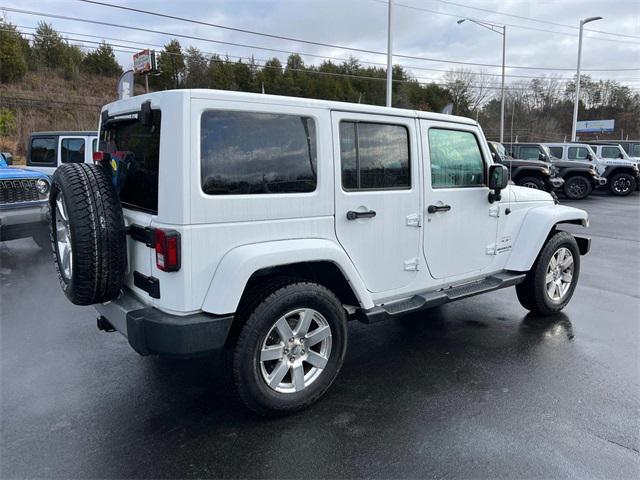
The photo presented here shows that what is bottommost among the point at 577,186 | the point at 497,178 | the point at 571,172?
the point at 497,178

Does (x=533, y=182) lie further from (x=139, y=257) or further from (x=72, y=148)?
(x=139, y=257)

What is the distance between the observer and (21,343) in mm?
4328

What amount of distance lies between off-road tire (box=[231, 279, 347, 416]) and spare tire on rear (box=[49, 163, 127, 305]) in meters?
0.82

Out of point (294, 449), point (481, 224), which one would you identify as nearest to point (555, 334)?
point (481, 224)

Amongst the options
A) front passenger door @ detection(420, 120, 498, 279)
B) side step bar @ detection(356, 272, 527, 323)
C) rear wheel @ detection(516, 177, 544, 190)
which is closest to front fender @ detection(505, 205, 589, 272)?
side step bar @ detection(356, 272, 527, 323)

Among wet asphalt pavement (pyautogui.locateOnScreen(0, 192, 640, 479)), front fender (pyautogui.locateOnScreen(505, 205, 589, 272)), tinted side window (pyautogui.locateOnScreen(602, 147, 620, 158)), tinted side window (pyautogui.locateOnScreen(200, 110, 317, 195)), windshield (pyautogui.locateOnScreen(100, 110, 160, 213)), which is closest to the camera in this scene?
wet asphalt pavement (pyautogui.locateOnScreen(0, 192, 640, 479))

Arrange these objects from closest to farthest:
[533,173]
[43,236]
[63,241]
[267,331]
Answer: [267,331]
[63,241]
[43,236]
[533,173]

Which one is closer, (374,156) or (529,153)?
(374,156)

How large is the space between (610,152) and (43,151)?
19.7m

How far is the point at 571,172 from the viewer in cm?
1736

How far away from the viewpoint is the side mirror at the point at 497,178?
417cm

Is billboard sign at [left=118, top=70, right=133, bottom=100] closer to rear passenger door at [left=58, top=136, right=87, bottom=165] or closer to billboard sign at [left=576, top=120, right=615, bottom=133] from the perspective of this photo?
rear passenger door at [left=58, top=136, right=87, bottom=165]

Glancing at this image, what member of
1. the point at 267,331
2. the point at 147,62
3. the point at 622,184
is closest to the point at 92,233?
the point at 267,331

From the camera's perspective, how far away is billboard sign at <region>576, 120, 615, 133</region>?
61.3 metres
